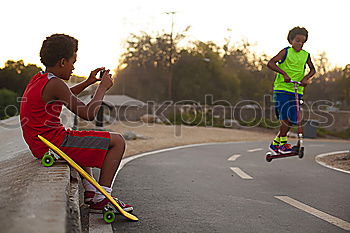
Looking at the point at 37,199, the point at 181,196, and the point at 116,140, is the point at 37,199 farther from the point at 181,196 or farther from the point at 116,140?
the point at 181,196

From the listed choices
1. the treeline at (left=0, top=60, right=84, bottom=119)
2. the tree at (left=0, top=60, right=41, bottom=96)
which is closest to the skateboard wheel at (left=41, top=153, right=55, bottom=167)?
the treeline at (left=0, top=60, right=84, bottom=119)

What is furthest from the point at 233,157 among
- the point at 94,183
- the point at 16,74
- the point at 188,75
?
the point at 188,75

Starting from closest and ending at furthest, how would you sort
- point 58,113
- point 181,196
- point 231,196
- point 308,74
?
point 58,113
point 181,196
point 231,196
point 308,74

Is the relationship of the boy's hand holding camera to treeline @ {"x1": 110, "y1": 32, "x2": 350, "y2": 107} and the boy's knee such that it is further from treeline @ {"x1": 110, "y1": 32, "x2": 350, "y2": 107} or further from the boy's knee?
treeline @ {"x1": 110, "y1": 32, "x2": 350, "y2": 107}

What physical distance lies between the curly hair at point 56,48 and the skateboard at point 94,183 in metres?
0.67

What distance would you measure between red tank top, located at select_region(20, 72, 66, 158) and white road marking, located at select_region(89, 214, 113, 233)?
2.38ft

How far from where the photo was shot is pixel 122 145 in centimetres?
381

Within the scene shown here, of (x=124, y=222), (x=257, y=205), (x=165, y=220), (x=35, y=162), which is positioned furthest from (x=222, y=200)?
(x=35, y=162)

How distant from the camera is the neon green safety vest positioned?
268 inches

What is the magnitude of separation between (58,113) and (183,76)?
40.8 m

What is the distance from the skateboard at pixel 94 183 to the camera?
3431 millimetres

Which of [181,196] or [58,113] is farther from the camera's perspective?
[181,196]

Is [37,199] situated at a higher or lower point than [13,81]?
lower

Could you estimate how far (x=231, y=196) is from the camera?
5.05 m
